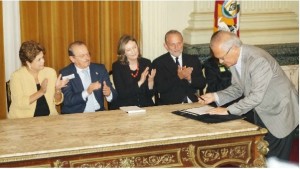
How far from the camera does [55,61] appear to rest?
5.82 m

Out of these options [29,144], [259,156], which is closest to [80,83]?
[29,144]

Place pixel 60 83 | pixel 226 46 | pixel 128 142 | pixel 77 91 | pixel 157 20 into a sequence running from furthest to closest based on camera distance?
pixel 157 20, pixel 77 91, pixel 60 83, pixel 226 46, pixel 128 142

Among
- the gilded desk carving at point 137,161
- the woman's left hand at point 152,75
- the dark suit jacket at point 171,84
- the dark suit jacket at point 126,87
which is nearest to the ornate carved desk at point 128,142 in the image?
the gilded desk carving at point 137,161

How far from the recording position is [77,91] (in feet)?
15.9

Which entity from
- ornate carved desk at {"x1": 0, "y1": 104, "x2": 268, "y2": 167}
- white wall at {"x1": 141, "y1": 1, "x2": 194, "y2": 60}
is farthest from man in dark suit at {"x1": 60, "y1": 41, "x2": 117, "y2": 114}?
white wall at {"x1": 141, "y1": 1, "x2": 194, "y2": 60}

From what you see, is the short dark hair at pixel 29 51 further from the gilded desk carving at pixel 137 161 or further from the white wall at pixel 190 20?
the gilded desk carving at pixel 137 161

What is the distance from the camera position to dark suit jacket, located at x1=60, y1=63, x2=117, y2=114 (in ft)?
15.6

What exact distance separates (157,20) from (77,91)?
179 cm

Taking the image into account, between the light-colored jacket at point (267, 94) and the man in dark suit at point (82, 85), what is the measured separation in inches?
58.8

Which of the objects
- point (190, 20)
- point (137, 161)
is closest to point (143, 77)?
point (190, 20)

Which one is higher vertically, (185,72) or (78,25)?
(78,25)

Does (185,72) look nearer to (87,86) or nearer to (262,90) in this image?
(87,86)

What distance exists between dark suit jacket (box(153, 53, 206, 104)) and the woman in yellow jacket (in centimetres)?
117

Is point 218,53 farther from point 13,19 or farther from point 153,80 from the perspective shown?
point 13,19
